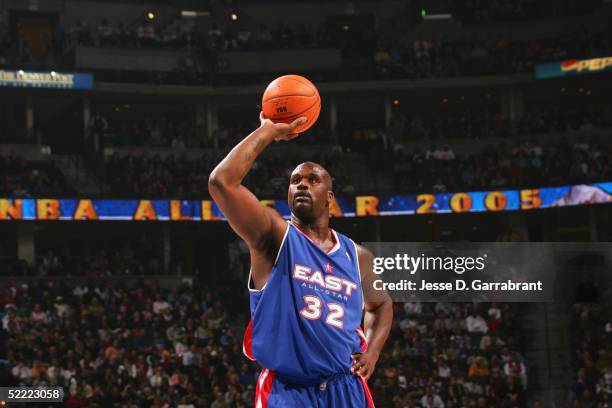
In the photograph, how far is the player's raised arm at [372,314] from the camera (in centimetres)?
531

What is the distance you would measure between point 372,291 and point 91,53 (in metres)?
29.6

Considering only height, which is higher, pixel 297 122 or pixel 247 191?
pixel 297 122

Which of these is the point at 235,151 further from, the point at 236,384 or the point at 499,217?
the point at 499,217

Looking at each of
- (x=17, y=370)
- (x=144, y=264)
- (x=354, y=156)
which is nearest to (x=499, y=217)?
(x=354, y=156)

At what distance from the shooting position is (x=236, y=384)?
1838cm

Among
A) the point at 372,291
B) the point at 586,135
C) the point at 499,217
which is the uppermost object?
the point at 586,135

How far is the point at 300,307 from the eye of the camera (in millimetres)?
4859

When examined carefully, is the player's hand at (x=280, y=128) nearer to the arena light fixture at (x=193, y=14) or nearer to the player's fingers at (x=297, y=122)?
the player's fingers at (x=297, y=122)

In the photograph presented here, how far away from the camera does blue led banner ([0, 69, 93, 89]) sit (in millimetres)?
30578

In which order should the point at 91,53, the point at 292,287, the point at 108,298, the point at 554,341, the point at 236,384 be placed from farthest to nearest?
the point at 91,53, the point at 108,298, the point at 236,384, the point at 554,341, the point at 292,287

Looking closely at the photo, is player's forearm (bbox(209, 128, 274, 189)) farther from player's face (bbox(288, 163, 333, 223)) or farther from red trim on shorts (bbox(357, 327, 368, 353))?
red trim on shorts (bbox(357, 327, 368, 353))

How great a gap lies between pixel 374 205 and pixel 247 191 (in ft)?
82.0

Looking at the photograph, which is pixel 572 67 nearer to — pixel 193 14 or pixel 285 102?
pixel 193 14

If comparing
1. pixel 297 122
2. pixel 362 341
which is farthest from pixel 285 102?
pixel 362 341
